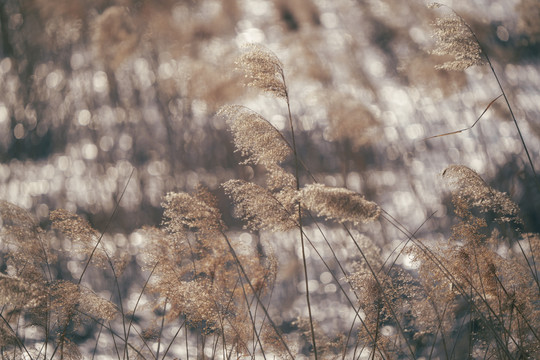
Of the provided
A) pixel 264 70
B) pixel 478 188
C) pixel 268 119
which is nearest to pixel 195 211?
pixel 264 70

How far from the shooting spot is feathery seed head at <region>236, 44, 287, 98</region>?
1.35 m

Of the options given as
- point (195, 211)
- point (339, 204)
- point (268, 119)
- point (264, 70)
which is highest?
point (264, 70)

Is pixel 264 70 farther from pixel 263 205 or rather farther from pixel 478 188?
pixel 478 188

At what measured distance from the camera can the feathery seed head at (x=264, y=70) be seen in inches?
53.0

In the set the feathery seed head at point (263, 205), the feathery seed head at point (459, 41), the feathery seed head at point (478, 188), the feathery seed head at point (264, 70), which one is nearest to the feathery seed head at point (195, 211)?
the feathery seed head at point (263, 205)

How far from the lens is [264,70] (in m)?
1.36

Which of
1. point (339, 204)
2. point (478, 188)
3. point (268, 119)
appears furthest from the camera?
point (268, 119)

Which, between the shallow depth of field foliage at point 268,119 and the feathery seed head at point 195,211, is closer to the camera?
the feathery seed head at point 195,211

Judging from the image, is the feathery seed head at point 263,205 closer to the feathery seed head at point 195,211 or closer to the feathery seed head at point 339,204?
the feathery seed head at point 195,211

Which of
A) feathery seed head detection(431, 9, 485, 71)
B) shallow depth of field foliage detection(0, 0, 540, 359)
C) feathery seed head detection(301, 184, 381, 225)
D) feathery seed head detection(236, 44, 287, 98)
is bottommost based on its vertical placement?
shallow depth of field foliage detection(0, 0, 540, 359)

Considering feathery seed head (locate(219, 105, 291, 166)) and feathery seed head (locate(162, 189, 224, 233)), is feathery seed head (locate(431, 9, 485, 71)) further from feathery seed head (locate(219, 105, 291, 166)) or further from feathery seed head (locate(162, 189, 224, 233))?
feathery seed head (locate(162, 189, 224, 233))

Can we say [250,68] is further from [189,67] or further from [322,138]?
[189,67]

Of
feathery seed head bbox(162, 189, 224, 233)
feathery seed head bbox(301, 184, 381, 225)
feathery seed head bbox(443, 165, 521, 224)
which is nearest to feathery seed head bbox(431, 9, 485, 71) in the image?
feathery seed head bbox(443, 165, 521, 224)

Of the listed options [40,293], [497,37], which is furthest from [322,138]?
[40,293]
